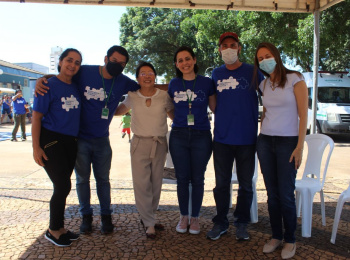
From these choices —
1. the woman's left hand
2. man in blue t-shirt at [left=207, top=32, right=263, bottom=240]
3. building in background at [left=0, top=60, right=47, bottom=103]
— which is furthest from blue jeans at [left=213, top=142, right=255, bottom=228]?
building in background at [left=0, top=60, right=47, bottom=103]

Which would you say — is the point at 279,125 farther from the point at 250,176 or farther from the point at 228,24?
the point at 228,24

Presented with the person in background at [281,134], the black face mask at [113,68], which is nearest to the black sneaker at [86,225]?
the black face mask at [113,68]

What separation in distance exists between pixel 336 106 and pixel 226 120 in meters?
10.7

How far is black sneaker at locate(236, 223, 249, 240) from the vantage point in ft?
11.1

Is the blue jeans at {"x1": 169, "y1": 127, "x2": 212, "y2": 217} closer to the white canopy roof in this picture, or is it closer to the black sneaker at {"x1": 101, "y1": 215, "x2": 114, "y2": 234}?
the black sneaker at {"x1": 101, "y1": 215, "x2": 114, "y2": 234}

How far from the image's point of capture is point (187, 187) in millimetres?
3559

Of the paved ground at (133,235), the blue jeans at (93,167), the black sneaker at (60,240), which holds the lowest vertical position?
the paved ground at (133,235)

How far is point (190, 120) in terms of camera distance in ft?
10.8

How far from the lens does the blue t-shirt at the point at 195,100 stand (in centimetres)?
335

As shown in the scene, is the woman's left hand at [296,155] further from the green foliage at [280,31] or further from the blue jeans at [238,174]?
the green foliage at [280,31]

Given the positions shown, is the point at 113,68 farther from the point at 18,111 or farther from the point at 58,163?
the point at 18,111

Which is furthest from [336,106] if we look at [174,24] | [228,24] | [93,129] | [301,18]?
[174,24]

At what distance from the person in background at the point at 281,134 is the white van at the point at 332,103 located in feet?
33.7

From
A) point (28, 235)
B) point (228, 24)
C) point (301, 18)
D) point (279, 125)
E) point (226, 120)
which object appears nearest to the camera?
point (279, 125)
